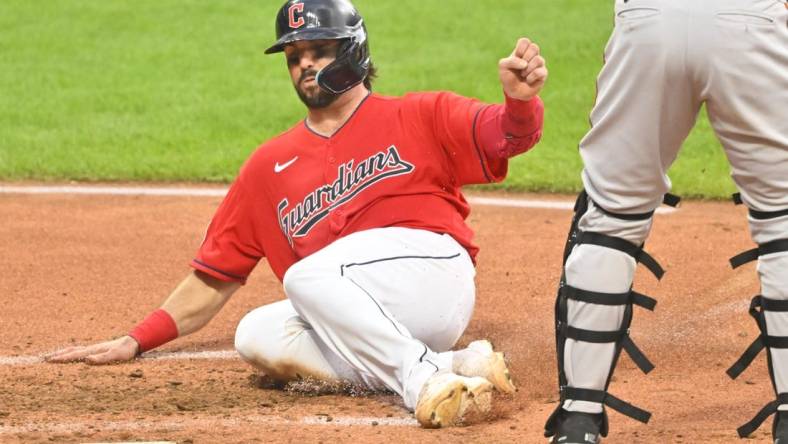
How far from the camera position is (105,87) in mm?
12078

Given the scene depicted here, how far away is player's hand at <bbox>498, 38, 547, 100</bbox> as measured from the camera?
4.14 metres

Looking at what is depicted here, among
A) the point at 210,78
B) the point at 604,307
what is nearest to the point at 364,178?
the point at 604,307

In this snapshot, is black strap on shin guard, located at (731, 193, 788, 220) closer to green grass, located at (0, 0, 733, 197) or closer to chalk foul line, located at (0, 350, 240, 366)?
chalk foul line, located at (0, 350, 240, 366)

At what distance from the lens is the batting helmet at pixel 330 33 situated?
511 cm

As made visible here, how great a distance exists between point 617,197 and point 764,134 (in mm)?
413

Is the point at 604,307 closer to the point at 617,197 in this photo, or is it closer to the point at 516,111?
the point at 617,197

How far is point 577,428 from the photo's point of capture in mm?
3711

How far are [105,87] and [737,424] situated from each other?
8.81 metres

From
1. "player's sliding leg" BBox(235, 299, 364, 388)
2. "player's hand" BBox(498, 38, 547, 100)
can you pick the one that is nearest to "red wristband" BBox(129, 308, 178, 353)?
"player's sliding leg" BBox(235, 299, 364, 388)

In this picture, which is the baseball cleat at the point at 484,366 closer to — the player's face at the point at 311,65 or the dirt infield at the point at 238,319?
the dirt infield at the point at 238,319

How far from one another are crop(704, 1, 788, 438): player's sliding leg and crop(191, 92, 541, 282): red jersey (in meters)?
1.35

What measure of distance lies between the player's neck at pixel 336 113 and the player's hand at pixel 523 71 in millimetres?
926

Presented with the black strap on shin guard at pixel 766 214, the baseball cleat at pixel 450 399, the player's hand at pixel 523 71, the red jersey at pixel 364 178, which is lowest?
the baseball cleat at pixel 450 399

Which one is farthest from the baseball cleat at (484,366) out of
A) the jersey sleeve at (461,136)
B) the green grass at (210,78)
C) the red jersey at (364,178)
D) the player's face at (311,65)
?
the green grass at (210,78)
